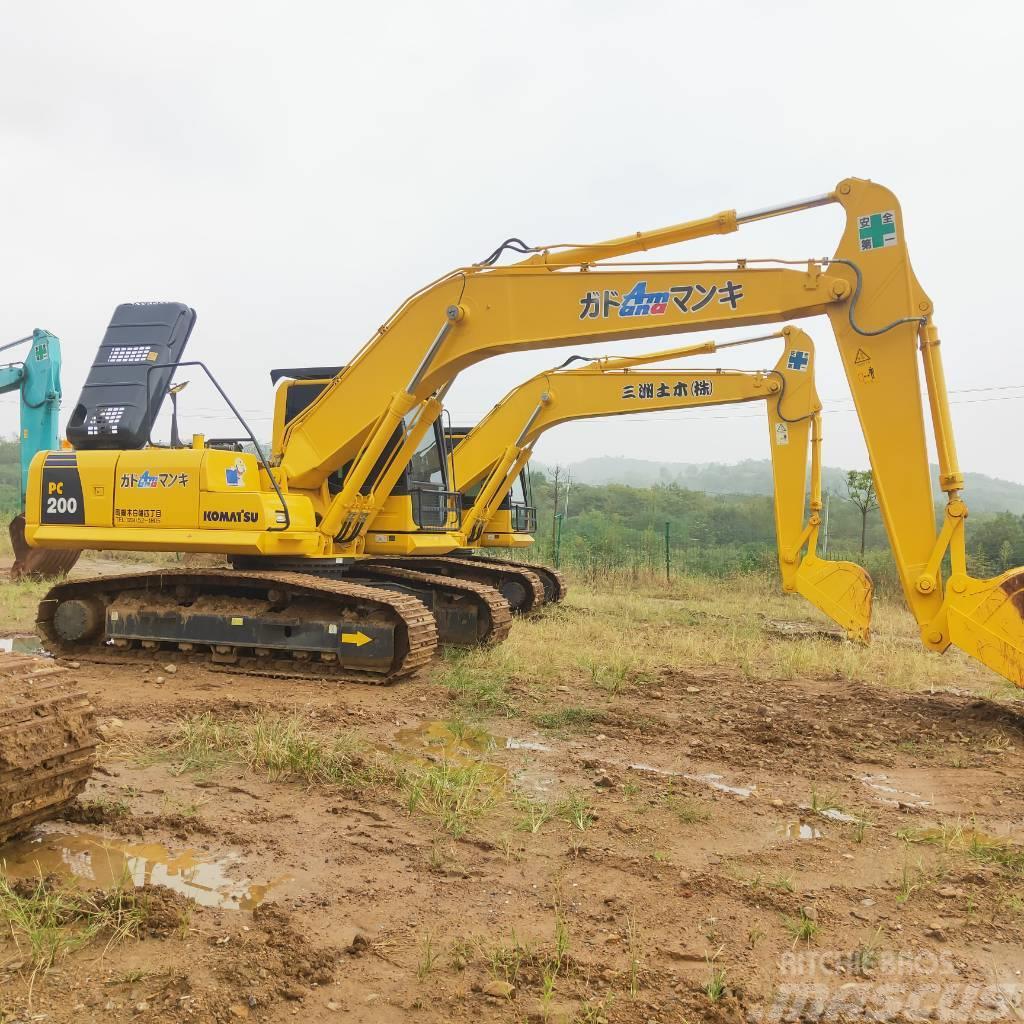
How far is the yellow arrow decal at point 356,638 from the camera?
7.95m

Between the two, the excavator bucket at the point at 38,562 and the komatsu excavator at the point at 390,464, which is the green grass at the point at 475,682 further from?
the excavator bucket at the point at 38,562

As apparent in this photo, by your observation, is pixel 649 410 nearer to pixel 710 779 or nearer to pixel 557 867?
pixel 710 779

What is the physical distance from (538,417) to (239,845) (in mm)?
10562

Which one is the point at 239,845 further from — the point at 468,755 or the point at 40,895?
the point at 468,755

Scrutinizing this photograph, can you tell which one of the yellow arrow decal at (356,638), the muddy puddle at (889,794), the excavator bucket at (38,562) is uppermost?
the excavator bucket at (38,562)

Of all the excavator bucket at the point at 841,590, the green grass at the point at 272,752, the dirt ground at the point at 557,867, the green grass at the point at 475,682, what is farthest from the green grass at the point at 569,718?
the excavator bucket at the point at 841,590

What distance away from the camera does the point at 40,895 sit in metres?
3.44

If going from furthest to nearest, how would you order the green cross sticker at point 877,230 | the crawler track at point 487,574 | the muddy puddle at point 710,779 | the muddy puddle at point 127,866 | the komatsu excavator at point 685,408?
1. the komatsu excavator at point 685,408
2. the crawler track at point 487,574
3. the green cross sticker at point 877,230
4. the muddy puddle at point 710,779
5. the muddy puddle at point 127,866

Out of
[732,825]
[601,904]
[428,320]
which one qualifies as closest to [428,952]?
[601,904]

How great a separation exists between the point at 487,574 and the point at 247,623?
13.6 ft

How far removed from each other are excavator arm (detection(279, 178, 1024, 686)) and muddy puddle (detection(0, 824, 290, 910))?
16.5ft

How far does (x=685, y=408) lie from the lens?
13.7m

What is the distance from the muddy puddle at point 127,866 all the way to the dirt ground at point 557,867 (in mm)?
14

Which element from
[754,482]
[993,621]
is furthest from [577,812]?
[754,482]
